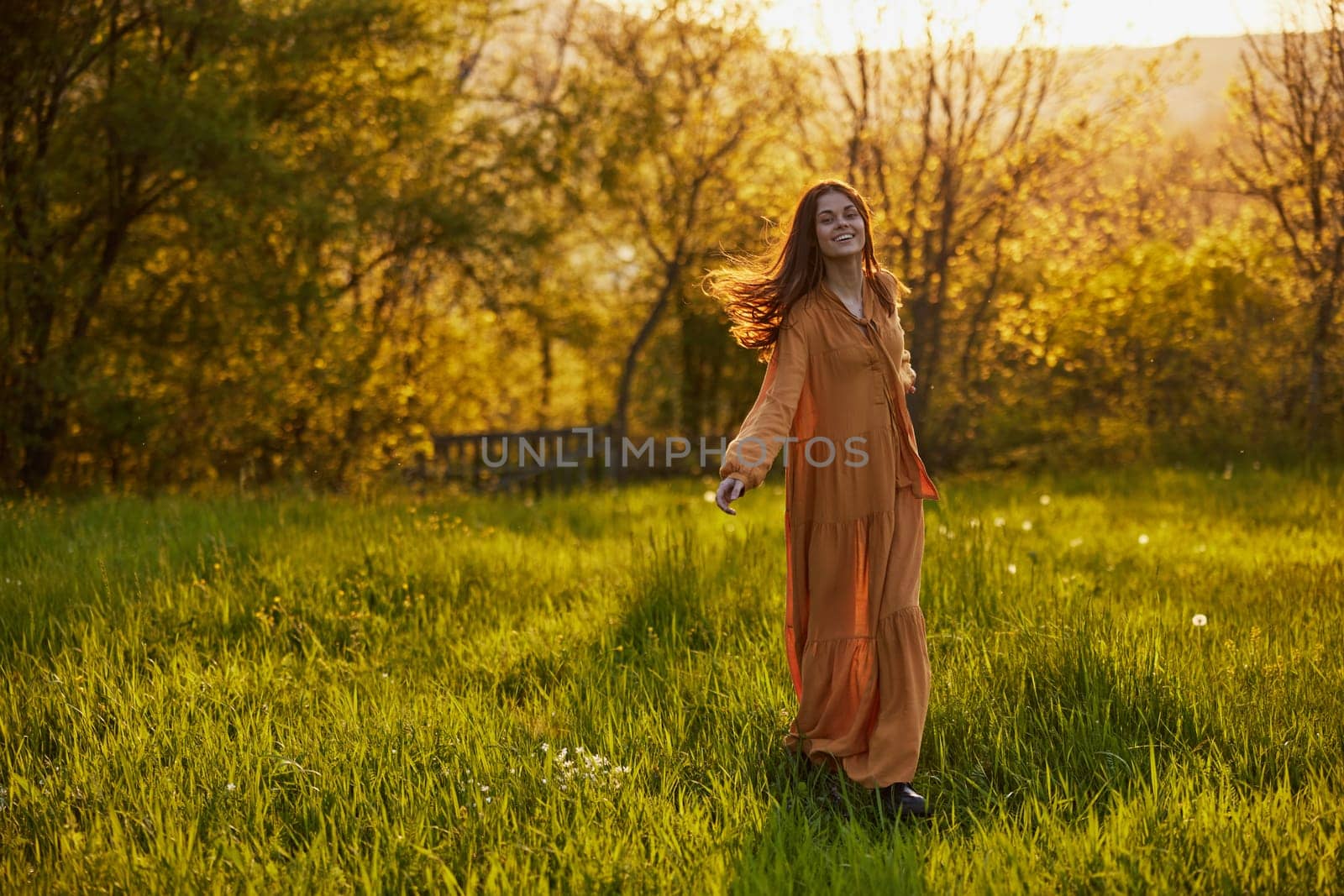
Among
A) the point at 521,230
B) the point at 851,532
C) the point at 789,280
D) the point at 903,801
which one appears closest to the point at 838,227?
the point at 789,280

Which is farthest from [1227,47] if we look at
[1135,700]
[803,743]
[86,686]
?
[86,686]

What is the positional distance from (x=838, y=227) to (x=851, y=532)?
994mm

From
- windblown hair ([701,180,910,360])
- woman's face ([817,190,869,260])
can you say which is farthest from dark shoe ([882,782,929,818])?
woman's face ([817,190,869,260])

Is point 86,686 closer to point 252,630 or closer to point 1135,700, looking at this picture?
point 252,630

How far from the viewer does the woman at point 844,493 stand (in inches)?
137

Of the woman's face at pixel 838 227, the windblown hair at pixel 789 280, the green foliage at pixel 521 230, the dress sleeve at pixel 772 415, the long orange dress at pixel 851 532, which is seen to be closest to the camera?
the dress sleeve at pixel 772 415

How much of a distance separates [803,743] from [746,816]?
1.70ft

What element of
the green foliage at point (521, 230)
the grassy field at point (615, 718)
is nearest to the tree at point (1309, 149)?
the green foliage at point (521, 230)

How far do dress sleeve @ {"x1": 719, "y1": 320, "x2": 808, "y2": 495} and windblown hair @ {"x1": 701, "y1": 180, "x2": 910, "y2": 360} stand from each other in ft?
0.32

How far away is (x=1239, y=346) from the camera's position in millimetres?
11844

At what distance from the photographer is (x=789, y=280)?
3754 millimetres

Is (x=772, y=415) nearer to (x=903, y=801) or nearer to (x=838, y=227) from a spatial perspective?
(x=838, y=227)

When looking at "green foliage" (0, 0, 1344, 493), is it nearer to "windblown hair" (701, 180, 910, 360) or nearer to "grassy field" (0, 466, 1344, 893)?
"grassy field" (0, 466, 1344, 893)

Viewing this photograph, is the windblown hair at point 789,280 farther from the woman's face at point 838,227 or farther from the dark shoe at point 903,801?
the dark shoe at point 903,801
